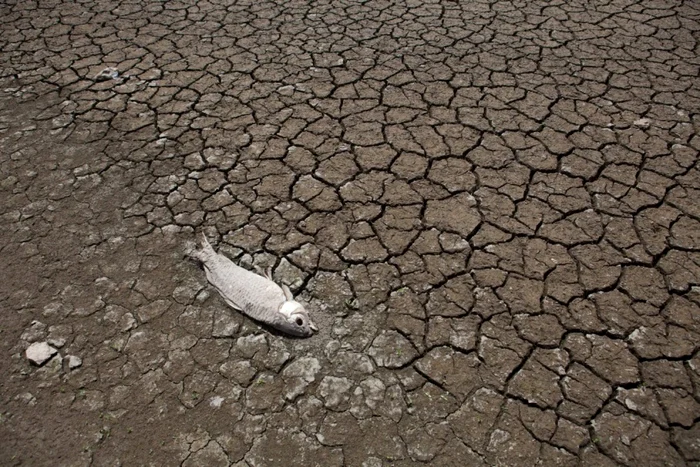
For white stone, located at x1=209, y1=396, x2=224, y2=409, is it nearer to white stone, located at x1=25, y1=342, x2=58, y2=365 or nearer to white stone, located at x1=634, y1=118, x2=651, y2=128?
white stone, located at x1=25, y1=342, x2=58, y2=365

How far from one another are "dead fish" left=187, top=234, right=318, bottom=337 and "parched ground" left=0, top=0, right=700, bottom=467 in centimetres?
10

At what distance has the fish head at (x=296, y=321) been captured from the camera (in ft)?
9.04

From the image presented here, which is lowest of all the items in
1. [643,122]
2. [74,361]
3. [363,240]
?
[74,361]

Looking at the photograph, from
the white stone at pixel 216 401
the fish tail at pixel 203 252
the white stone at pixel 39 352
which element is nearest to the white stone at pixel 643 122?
the fish tail at pixel 203 252

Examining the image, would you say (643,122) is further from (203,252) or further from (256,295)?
(203,252)

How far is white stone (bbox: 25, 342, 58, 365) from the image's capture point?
275cm

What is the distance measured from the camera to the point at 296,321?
275cm

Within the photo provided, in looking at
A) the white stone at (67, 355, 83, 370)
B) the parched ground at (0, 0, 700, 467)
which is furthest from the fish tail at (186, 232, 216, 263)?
the white stone at (67, 355, 83, 370)

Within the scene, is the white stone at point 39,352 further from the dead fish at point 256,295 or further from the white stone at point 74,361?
the dead fish at point 256,295

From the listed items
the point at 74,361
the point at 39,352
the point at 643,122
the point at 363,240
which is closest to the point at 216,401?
the point at 74,361

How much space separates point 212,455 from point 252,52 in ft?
13.8

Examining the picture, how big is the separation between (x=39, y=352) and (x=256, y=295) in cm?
125

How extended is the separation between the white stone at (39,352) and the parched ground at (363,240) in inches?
2.0

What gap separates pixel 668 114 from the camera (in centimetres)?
424
